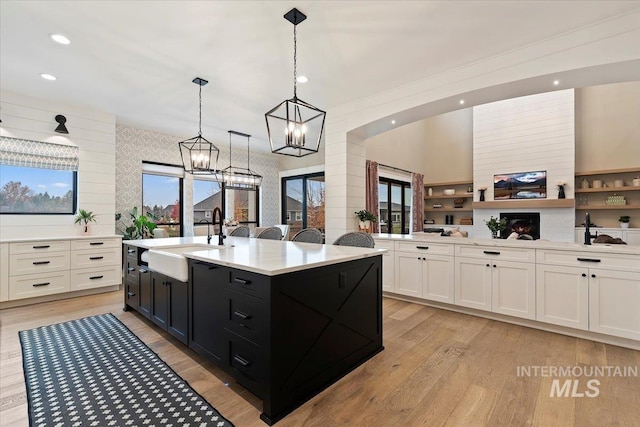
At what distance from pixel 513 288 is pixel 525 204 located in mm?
5173

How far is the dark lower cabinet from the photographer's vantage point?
98.0 inches

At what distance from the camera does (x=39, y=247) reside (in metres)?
4.04

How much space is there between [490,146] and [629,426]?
25.1ft

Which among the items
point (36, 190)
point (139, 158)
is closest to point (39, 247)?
point (36, 190)

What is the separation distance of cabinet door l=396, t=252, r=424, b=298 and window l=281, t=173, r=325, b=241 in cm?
409

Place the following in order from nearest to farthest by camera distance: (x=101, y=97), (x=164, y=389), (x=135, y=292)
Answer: (x=164, y=389) → (x=135, y=292) → (x=101, y=97)

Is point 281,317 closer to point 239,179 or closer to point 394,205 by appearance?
point 239,179

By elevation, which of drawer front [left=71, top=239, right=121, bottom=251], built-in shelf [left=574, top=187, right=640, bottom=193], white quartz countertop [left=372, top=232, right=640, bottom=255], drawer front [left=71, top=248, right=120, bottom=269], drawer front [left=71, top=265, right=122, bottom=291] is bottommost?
drawer front [left=71, top=265, right=122, bottom=291]

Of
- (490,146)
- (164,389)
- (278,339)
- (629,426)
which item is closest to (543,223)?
(490,146)

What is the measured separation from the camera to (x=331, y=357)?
208 cm

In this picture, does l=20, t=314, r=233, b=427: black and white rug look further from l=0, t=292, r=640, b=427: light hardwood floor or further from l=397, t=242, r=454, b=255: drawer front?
l=397, t=242, r=454, b=255: drawer front

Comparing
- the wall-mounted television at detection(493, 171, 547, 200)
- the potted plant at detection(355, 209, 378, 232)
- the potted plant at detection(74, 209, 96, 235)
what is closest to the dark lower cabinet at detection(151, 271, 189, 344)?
the potted plant at detection(74, 209, 96, 235)

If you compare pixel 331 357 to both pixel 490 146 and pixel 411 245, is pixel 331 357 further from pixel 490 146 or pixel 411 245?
pixel 490 146

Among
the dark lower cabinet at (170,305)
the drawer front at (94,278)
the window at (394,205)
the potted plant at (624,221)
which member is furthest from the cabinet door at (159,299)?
the potted plant at (624,221)
